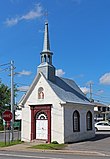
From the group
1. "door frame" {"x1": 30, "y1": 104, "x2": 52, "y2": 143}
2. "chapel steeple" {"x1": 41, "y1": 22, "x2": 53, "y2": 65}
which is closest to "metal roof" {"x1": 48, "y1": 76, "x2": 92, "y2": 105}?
"door frame" {"x1": 30, "y1": 104, "x2": 52, "y2": 143}

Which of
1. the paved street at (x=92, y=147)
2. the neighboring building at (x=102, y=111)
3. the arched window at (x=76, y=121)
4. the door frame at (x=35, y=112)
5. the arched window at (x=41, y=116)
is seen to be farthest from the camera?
the neighboring building at (x=102, y=111)

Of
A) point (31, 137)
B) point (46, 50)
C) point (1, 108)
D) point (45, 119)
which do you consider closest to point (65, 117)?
point (45, 119)

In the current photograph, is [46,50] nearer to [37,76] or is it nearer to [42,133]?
[37,76]

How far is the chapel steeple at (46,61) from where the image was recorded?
98.0 ft

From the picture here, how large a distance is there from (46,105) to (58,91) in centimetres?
175

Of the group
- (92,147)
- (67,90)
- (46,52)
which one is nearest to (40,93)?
(67,90)

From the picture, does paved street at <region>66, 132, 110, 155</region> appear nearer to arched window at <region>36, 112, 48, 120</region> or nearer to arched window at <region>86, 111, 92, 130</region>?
arched window at <region>36, 112, 48, 120</region>

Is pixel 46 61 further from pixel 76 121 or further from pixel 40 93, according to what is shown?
pixel 76 121

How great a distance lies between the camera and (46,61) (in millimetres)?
30641

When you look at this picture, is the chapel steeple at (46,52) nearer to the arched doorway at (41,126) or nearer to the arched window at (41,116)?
the arched window at (41,116)

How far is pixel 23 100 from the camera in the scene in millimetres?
30656

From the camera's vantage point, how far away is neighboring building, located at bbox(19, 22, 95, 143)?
28.1 metres

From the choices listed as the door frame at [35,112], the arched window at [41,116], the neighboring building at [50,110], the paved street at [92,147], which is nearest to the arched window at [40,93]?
A: the neighboring building at [50,110]

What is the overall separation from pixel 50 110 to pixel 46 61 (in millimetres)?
5031
